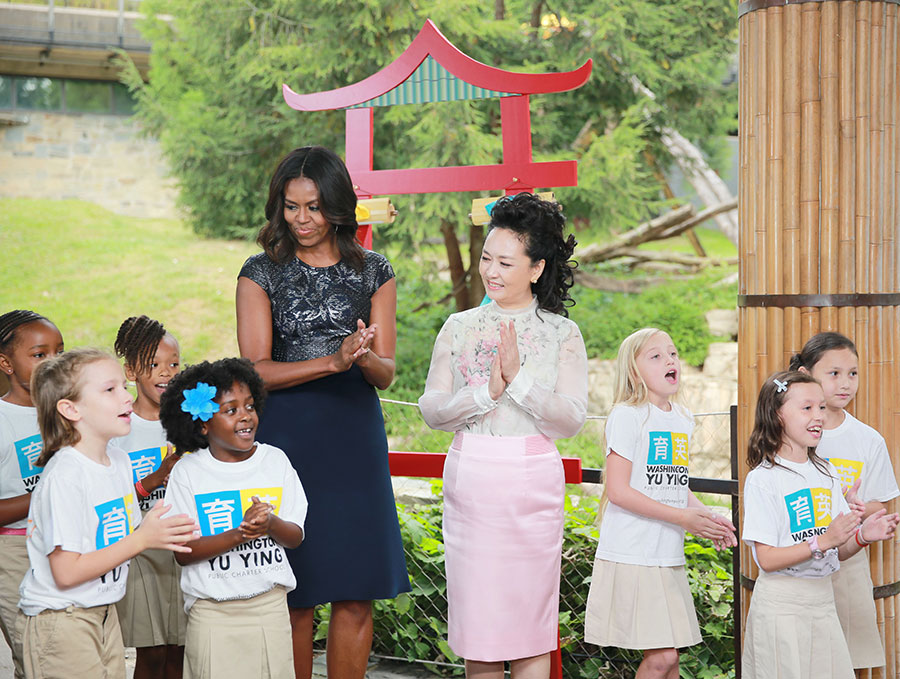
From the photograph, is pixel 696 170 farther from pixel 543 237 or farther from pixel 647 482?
pixel 543 237

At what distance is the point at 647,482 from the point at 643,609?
14.6 inches

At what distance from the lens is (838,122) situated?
3033 millimetres

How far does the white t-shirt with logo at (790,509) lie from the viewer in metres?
2.57

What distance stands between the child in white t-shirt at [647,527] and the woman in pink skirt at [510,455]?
0.86ft

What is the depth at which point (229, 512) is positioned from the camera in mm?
2398

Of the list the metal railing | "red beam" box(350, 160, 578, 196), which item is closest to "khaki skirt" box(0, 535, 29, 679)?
"red beam" box(350, 160, 578, 196)

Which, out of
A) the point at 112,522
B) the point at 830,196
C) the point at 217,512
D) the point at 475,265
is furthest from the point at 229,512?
the point at 475,265

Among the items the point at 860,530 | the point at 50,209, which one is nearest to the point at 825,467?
the point at 860,530

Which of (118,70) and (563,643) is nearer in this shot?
(563,643)

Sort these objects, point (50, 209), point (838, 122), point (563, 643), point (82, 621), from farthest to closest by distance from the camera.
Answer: point (50, 209), point (563, 643), point (838, 122), point (82, 621)

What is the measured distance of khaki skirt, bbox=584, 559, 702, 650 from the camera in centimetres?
287

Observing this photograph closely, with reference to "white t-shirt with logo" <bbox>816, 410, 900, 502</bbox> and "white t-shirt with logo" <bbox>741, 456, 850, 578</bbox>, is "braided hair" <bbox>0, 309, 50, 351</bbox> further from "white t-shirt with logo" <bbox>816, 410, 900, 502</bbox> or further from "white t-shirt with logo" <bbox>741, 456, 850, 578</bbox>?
"white t-shirt with logo" <bbox>816, 410, 900, 502</bbox>

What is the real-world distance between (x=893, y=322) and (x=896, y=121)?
63 centimetres

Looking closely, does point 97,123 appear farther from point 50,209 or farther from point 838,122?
point 838,122
